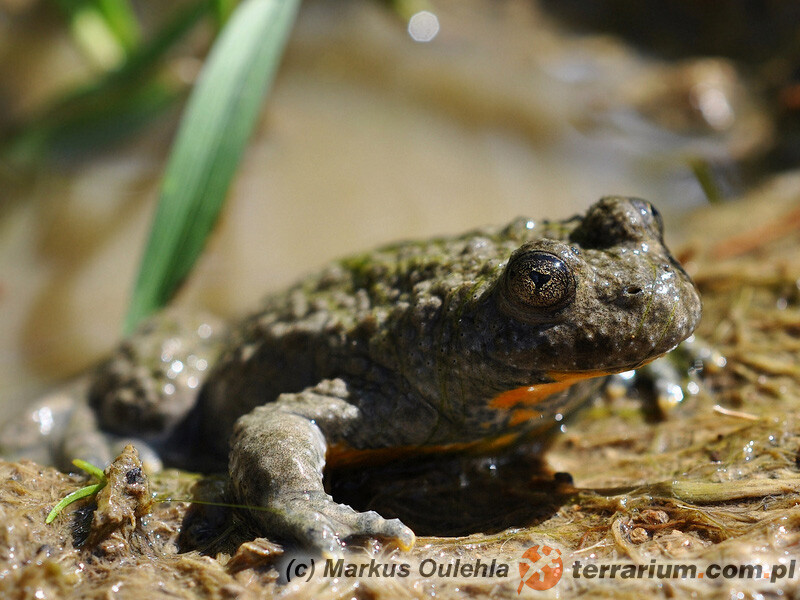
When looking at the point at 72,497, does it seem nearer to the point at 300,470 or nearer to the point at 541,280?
the point at 300,470

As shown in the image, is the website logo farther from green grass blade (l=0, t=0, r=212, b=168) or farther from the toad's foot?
green grass blade (l=0, t=0, r=212, b=168)

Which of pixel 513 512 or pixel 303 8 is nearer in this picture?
pixel 513 512

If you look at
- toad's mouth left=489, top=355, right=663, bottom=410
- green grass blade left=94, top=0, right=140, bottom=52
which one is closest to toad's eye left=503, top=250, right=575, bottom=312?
toad's mouth left=489, top=355, right=663, bottom=410

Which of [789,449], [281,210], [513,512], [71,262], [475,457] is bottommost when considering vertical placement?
[513,512]

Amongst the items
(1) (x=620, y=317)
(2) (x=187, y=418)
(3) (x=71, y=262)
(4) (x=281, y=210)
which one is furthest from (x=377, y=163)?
(1) (x=620, y=317)

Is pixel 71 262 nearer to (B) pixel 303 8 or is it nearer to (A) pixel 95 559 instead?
(A) pixel 95 559
